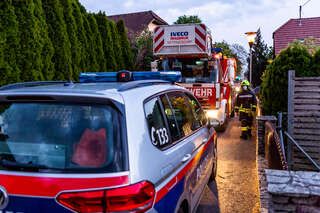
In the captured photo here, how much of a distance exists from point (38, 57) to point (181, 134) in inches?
256

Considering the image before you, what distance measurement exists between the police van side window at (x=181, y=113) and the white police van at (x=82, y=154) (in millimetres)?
754

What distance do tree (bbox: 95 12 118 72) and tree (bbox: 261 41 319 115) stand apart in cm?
774

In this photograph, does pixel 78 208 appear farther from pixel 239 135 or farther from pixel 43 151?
pixel 239 135

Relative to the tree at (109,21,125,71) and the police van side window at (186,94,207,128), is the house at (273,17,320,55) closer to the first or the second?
the tree at (109,21,125,71)

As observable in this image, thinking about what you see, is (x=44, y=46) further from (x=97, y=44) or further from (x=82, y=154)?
(x=82, y=154)

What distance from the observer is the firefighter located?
31.0 ft

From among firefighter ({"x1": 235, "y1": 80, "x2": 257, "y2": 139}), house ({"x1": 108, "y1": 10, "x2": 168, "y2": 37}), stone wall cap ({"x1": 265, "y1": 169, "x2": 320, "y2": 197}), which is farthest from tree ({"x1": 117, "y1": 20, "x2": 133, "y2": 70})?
house ({"x1": 108, "y1": 10, "x2": 168, "y2": 37})

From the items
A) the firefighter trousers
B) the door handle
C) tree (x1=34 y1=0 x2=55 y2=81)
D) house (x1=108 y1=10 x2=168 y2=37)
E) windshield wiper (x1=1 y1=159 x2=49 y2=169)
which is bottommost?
the firefighter trousers

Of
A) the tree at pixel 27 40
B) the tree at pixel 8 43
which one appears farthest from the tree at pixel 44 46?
the tree at pixel 8 43

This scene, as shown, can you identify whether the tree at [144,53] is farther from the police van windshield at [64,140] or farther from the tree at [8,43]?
the police van windshield at [64,140]

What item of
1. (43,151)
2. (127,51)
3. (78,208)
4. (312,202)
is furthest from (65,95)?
(127,51)

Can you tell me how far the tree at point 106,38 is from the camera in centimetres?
1328

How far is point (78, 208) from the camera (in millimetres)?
1804

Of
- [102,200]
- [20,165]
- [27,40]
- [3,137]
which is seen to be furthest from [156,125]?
[27,40]
